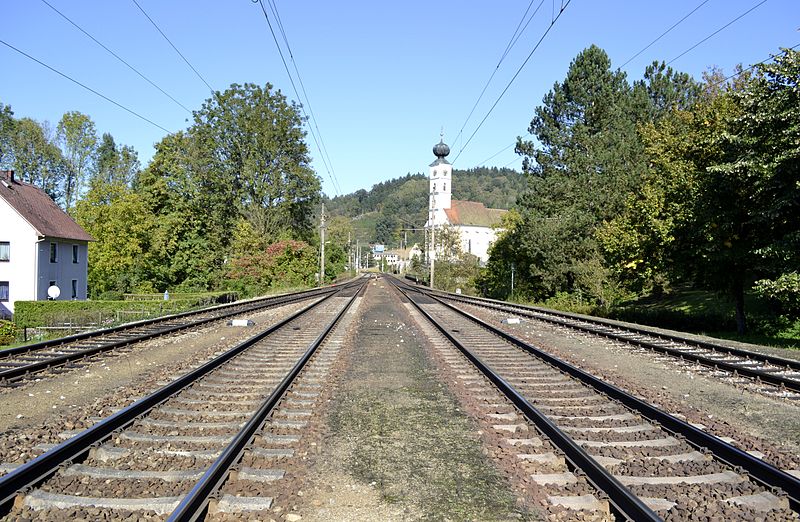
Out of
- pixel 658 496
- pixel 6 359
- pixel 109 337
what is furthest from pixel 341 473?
pixel 109 337

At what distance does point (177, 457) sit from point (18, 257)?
139 ft

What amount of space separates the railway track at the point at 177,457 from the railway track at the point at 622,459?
7.90ft

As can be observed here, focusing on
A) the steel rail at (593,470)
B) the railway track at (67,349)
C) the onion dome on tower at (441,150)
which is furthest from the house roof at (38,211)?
the onion dome on tower at (441,150)

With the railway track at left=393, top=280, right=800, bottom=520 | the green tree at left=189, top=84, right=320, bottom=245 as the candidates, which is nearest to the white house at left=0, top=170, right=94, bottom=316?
the green tree at left=189, top=84, right=320, bottom=245

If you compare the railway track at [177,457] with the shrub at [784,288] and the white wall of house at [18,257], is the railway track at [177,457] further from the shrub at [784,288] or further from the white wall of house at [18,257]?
the white wall of house at [18,257]

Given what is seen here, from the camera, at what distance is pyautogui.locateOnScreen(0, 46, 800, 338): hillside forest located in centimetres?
1664

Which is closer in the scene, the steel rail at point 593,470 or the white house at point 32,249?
the steel rail at point 593,470

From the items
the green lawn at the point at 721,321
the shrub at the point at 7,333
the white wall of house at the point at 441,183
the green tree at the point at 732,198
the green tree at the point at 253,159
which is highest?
the white wall of house at the point at 441,183

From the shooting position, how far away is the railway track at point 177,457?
448 centimetres

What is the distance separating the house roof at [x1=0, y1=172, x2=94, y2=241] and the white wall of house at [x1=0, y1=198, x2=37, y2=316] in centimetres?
55

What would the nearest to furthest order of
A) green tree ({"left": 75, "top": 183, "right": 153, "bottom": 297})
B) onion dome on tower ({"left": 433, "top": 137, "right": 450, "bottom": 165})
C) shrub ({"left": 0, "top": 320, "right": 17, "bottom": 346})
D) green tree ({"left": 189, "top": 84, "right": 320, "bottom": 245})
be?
shrub ({"left": 0, "top": 320, "right": 17, "bottom": 346}) < green tree ({"left": 75, "top": 183, "right": 153, "bottom": 297}) < green tree ({"left": 189, "top": 84, "right": 320, "bottom": 245}) < onion dome on tower ({"left": 433, "top": 137, "right": 450, "bottom": 165})

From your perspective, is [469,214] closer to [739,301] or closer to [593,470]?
[739,301]

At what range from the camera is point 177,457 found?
5590mm

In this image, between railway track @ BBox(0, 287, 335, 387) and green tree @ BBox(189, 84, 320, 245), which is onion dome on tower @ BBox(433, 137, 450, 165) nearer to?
green tree @ BBox(189, 84, 320, 245)
